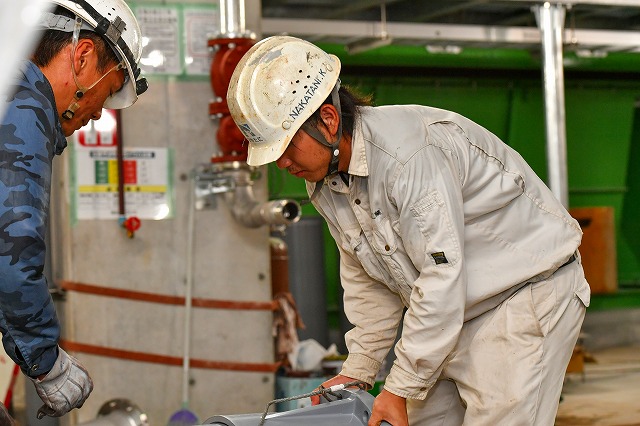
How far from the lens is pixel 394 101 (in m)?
9.01

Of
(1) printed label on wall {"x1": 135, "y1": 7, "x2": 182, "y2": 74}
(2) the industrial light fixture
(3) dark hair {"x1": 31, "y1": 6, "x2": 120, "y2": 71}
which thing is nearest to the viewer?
(3) dark hair {"x1": 31, "y1": 6, "x2": 120, "y2": 71}

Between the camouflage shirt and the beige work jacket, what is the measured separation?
89 centimetres

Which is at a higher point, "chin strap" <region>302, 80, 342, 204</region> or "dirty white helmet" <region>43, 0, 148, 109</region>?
"dirty white helmet" <region>43, 0, 148, 109</region>

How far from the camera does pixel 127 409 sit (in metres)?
4.31

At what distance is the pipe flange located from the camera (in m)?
4.17

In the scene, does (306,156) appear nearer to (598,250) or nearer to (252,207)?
(252,207)

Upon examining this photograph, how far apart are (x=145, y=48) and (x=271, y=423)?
3.14 meters

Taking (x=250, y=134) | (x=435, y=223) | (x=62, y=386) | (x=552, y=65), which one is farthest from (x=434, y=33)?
(x=62, y=386)

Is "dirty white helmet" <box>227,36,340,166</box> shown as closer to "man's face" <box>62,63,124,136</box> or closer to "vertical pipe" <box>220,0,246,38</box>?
"man's face" <box>62,63,124,136</box>

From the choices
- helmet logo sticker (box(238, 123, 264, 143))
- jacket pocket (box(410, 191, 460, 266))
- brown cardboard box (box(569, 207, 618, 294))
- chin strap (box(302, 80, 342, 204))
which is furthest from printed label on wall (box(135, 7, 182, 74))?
brown cardboard box (box(569, 207, 618, 294))

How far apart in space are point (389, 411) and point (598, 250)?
7.52 meters

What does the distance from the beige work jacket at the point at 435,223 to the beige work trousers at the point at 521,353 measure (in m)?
0.06

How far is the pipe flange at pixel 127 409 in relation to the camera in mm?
4172

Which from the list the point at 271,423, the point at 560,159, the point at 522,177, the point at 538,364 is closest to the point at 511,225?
the point at 522,177
